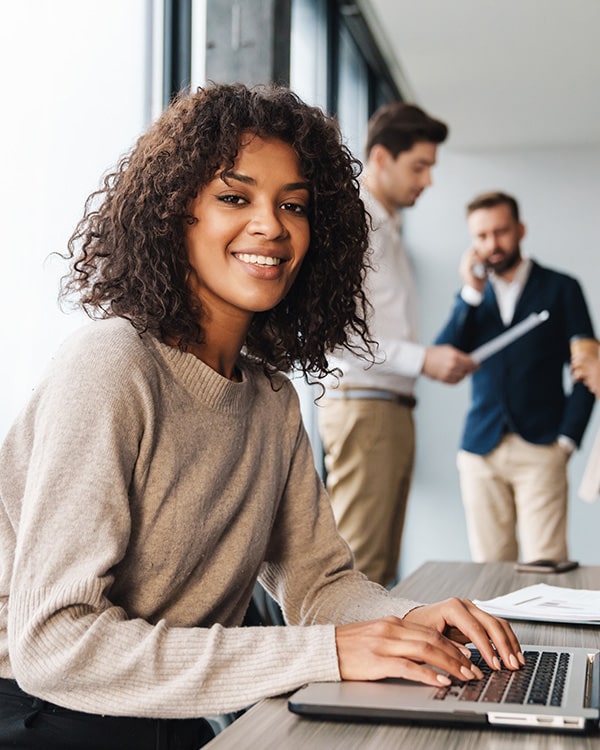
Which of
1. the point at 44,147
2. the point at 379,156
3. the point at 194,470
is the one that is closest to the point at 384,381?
the point at 379,156

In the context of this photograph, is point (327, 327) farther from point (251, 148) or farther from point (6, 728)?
point (6, 728)

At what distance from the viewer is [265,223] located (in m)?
1.32

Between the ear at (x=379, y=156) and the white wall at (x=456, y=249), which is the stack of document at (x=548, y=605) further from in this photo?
the white wall at (x=456, y=249)

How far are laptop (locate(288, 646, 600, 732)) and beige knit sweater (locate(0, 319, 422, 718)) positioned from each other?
6 cm

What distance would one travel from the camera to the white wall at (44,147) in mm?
1948

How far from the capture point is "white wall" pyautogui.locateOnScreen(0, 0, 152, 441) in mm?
1948

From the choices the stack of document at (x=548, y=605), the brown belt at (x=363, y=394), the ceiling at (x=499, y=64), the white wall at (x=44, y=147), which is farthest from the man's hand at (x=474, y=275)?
the stack of document at (x=548, y=605)

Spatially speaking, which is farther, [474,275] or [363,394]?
[474,275]

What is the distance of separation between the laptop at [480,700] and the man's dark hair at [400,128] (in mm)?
2374

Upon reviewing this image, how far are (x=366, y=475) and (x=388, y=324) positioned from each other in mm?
471

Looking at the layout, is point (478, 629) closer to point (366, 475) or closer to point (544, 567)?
point (544, 567)

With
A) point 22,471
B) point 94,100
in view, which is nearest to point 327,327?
point 22,471

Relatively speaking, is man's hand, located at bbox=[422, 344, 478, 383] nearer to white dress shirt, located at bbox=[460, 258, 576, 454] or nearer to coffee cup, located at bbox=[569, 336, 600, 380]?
coffee cup, located at bbox=[569, 336, 600, 380]

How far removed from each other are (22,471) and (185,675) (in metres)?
0.33
